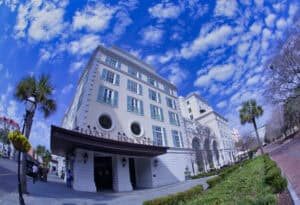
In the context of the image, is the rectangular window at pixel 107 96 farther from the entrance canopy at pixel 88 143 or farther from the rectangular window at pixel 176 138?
the rectangular window at pixel 176 138

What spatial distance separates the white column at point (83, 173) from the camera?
13.9 meters

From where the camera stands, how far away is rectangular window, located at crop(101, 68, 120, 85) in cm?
2153

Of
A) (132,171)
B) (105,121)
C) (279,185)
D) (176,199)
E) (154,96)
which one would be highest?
(154,96)

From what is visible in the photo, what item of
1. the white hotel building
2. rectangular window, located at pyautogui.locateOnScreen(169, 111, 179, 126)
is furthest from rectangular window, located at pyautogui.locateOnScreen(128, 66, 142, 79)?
rectangular window, located at pyautogui.locateOnScreen(169, 111, 179, 126)

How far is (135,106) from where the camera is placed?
2327cm

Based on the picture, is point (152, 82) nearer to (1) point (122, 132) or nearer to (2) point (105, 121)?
(1) point (122, 132)

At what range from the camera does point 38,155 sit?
59656 millimetres

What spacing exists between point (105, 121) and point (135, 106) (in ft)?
17.0

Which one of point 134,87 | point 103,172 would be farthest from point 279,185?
point 134,87

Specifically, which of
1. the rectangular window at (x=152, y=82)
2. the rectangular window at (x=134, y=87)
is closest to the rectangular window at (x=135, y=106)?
the rectangular window at (x=134, y=87)

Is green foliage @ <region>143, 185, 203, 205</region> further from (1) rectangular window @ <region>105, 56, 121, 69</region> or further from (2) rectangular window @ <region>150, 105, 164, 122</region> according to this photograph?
(1) rectangular window @ <region>105, 56, 121, 69</region>

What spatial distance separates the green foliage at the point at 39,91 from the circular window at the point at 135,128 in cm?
1045

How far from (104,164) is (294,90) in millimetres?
22993

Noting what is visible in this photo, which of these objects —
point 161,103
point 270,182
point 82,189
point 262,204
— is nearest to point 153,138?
point 161,103
